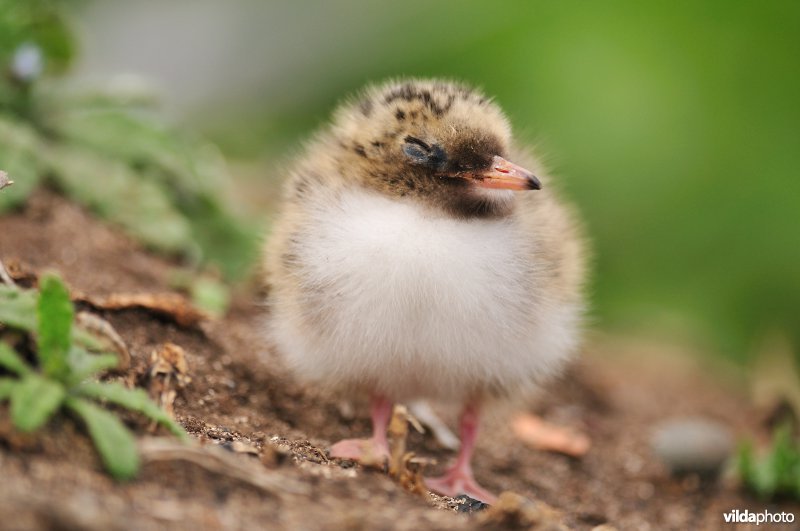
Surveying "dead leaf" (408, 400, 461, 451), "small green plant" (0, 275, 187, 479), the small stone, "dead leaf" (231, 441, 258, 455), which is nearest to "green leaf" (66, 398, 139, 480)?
"small green plant" (0, 275, 187, 479)

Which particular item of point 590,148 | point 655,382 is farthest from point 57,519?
point 590,148

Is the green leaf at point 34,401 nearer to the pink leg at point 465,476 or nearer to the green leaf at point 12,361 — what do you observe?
the green leaf at point 12,361

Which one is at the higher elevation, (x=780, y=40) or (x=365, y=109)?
(x=780, y=40)

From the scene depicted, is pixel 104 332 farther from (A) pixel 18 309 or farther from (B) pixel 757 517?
(B) pixel 757 517

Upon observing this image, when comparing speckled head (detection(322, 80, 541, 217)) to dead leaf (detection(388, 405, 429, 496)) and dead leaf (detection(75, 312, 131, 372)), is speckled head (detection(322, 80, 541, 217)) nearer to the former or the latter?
dead leaf (detection(388, 405, 429, 496))

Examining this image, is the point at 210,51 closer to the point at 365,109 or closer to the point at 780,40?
the point at 780,40

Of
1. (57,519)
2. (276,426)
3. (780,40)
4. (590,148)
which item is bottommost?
(57,519)

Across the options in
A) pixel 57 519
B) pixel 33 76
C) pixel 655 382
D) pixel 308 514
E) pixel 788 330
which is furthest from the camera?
pixel 788 330
